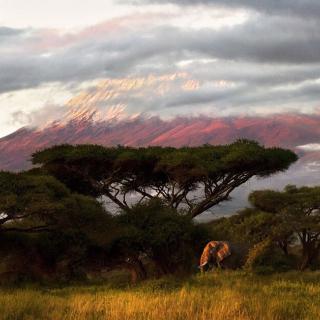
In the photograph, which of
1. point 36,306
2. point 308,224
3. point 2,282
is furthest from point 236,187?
point 36,306

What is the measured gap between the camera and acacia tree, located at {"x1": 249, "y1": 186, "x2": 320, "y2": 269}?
3869 centimetres

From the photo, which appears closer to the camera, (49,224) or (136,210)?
(49,224)

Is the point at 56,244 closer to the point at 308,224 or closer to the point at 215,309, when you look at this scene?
the point at 308,224

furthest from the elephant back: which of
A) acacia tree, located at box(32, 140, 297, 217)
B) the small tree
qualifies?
the small tree

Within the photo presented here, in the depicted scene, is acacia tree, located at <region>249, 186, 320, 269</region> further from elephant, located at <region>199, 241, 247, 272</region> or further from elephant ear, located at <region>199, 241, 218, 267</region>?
elephant ear, located at <region>199, 241, 218, 267</region>

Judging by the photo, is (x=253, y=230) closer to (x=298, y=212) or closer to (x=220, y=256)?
(x=298, y=212)

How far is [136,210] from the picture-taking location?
111 feet

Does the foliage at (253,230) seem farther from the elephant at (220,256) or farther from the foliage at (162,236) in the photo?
the foliage at (162,236)

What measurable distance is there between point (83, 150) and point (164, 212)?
8145 mm

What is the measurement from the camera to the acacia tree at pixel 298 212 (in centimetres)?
3869

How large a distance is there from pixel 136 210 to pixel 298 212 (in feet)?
38.0

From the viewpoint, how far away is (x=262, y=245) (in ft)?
116

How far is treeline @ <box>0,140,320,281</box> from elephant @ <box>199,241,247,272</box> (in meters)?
0.97

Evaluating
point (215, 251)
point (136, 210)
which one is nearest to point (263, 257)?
point (215, 251)
